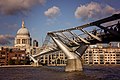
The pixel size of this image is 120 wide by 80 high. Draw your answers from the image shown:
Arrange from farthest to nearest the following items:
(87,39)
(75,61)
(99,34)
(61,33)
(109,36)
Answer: (61,33) < (75,61) < (87,39) < (99,34) < (109,36)

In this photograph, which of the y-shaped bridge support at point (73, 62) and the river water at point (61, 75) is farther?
the y-shaped bridge support at point (73, 62)

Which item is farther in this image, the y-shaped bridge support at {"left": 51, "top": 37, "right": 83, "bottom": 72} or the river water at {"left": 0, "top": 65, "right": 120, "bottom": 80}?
the y-shaped bridge support at {"left": 51, "top": 37, "right": 83, "bottom": 72}

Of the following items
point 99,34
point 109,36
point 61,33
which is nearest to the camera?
point 109,36

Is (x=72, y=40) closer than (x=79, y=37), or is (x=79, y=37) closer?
(x=79, y=37)

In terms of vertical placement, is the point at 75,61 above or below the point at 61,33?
below

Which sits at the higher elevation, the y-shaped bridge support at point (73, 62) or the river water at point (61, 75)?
the y-shaped bridge support at point (73, 62)

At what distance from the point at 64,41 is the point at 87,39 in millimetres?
17272

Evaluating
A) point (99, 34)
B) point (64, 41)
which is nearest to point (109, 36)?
point (99, 34)

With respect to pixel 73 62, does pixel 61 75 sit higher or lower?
lower

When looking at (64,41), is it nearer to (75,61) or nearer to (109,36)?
(75,61)

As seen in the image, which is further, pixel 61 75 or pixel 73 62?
pixel 73 62

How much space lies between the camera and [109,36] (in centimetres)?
6231

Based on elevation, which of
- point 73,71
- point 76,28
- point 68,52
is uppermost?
point 76,28

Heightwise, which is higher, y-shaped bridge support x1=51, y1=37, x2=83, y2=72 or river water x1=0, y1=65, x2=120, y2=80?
y-shaped bridge support x1=51, y1=37, x2=83, y2=72
